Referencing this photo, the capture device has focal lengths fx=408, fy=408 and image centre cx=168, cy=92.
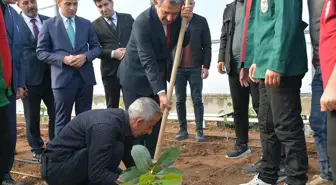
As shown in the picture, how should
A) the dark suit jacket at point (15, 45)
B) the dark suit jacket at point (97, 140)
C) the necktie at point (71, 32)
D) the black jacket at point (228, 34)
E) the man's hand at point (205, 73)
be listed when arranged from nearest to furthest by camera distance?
the dark suit jacket at point (97, 140) < the dark suit jacket at point (15, 45) < the black jacket at point (228, 34) < the necktie at point (71, 32) < the man's hand at point (205, 73)

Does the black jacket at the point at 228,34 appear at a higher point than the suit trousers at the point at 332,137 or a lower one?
higher

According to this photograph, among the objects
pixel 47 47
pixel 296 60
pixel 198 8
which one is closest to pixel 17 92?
pixel 47 47

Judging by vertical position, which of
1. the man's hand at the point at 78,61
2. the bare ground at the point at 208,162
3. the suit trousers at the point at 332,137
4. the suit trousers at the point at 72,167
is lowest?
the bare ground at the point at 208,162

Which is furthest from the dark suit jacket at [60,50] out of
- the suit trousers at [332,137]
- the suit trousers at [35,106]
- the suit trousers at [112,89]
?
the suit trousers at [332,137]

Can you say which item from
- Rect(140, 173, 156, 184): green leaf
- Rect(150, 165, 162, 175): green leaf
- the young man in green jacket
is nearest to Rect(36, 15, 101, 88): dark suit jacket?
the young man in green jacket

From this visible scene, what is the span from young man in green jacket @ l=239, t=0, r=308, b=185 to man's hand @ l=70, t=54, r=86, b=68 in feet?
6.20

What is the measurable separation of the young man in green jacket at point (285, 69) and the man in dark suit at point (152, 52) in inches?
25.6

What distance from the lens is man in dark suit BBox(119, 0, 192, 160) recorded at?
3088 millimetres

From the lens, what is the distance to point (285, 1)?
2555 mm

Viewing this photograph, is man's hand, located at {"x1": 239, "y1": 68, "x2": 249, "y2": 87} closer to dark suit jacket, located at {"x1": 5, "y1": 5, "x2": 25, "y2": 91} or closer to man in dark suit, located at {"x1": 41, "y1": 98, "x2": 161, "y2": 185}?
man in dark suit, located at {"x1": 41, "y1": 98, "x2": 161, "y2": 185}

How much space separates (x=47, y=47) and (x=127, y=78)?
1208 mm

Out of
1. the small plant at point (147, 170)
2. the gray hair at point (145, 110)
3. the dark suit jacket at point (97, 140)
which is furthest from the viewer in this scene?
the gray hair at point (145, 110)

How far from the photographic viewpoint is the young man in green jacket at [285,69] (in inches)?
101

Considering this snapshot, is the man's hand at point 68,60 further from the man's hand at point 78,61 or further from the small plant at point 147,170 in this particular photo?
the small plant at point 147,170
